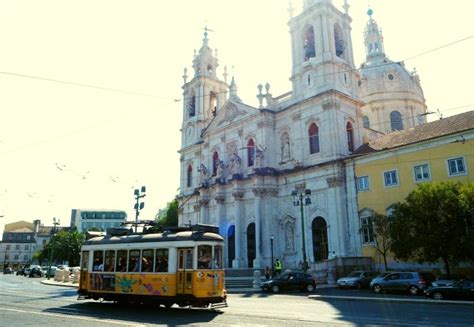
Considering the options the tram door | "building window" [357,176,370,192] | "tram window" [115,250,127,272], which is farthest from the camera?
"building window" [357,176,370,192]

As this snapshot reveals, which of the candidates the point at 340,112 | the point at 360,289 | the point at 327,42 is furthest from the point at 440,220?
the point at 327,42

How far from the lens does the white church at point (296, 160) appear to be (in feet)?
109

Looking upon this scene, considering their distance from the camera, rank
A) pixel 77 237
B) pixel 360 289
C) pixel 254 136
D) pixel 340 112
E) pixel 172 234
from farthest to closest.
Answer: pixel 77 237
pixel 254 136
pixel 340 112
pixel 360 289
pixel 172 234

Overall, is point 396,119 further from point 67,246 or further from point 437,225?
point 67,246

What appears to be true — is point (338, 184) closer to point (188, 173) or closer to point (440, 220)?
point (440, 220)

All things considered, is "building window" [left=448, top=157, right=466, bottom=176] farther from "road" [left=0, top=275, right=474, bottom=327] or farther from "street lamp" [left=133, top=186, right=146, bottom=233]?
"street lamp" [left=133, top=186, right=146, bottom=233]

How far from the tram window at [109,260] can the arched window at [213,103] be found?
34.9 meters

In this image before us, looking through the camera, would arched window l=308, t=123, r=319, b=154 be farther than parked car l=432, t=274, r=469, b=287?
Yes

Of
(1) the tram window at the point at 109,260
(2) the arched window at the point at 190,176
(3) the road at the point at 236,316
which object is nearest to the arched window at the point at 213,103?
(2) the arched window at the point at 190,176

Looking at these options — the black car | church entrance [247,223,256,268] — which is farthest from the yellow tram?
church entrance [247,223,256,268]

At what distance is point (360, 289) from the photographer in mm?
24516

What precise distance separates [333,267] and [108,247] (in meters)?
17.5

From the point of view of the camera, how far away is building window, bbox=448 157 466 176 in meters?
26.0

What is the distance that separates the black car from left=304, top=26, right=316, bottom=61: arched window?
21810 mm
